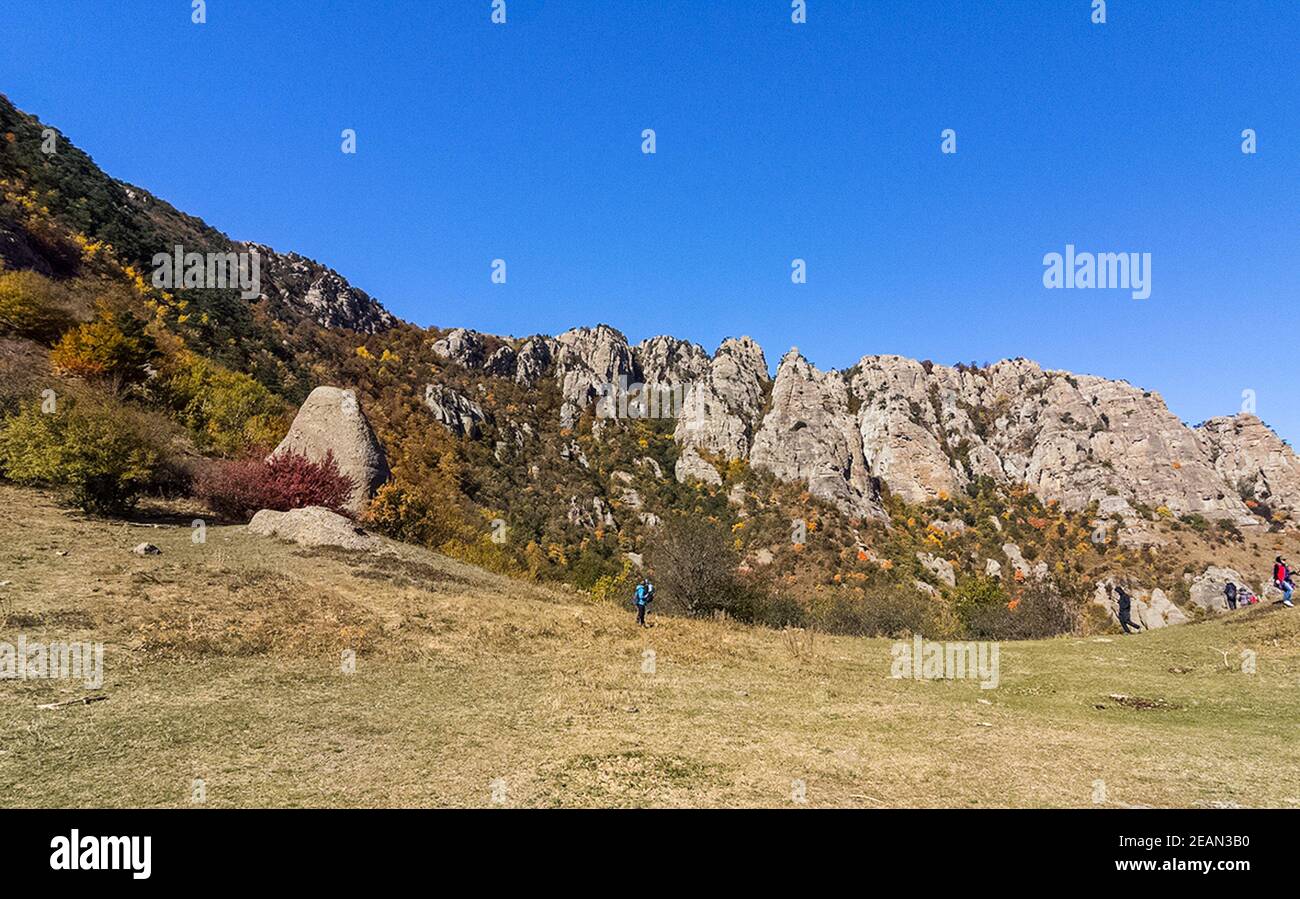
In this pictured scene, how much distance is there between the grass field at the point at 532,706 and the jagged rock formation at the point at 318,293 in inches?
3929

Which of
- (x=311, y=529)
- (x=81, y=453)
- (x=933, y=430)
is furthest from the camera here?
(x=933, y=430)

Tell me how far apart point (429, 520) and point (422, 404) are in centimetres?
6961

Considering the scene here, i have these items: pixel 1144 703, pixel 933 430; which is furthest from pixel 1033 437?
pixel 1144 703

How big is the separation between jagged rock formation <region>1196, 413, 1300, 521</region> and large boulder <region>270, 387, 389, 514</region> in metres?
153

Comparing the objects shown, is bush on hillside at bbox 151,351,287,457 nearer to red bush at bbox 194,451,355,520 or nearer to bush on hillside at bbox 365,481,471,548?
red bush at bbox 194,451,355,520

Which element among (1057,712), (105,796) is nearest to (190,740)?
(105,796)

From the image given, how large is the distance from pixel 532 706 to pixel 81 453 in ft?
70.8

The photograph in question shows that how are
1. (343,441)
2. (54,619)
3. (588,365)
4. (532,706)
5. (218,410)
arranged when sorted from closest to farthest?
(532,706), (54,619), (343,441), (218,410), (588,365)

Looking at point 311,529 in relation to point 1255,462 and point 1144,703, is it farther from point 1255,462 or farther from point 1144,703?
point 1255,462

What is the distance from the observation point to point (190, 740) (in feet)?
26.4

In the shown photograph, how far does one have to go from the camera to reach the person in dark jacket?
244ft

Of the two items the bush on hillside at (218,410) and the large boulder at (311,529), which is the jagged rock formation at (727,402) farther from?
the large boulder at (311,529)

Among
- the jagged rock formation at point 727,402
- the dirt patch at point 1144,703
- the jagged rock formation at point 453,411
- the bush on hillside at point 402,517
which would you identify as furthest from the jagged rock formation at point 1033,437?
the dirt patch at point 1144,703

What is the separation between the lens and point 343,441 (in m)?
34.2
